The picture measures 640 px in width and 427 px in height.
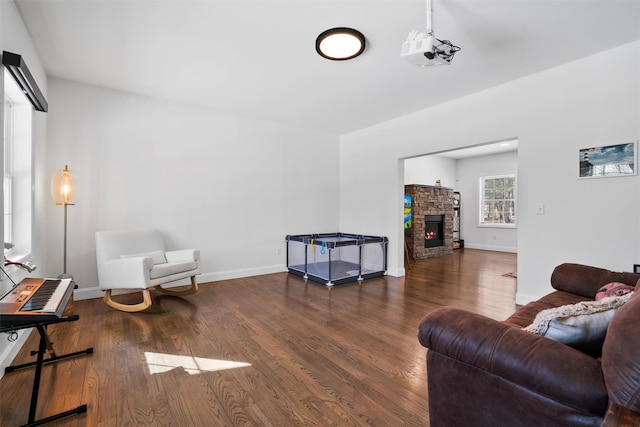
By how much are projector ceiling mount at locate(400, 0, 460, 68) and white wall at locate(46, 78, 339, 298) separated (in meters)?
3.30

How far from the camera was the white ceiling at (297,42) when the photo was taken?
2.26 m

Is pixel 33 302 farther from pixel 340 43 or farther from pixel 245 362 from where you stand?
pixel 340 43

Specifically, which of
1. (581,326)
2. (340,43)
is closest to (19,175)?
(340,43)

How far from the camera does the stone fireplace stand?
22.6 ft

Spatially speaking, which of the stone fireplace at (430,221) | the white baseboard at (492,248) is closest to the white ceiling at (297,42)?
the stone fireplace at (430,221)

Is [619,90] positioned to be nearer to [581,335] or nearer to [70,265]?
[581,335]

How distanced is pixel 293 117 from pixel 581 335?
4447mm

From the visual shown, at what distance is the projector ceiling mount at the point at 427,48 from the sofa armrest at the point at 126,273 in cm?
305

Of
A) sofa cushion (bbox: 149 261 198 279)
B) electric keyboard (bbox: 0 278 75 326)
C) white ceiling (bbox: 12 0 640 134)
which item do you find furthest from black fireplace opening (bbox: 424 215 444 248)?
electric keyboard (bbox: 0 278 75 326)

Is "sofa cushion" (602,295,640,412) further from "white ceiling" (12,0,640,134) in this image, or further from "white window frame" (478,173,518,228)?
"white window frame" (478,173,518,228)

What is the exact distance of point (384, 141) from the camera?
5.12 metres

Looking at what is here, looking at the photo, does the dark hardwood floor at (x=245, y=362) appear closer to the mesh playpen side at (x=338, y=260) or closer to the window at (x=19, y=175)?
the mesh playpen side at (x=338, y=260)

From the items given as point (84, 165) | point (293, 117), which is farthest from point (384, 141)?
point (84, 165)

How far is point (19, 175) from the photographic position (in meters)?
2.77
